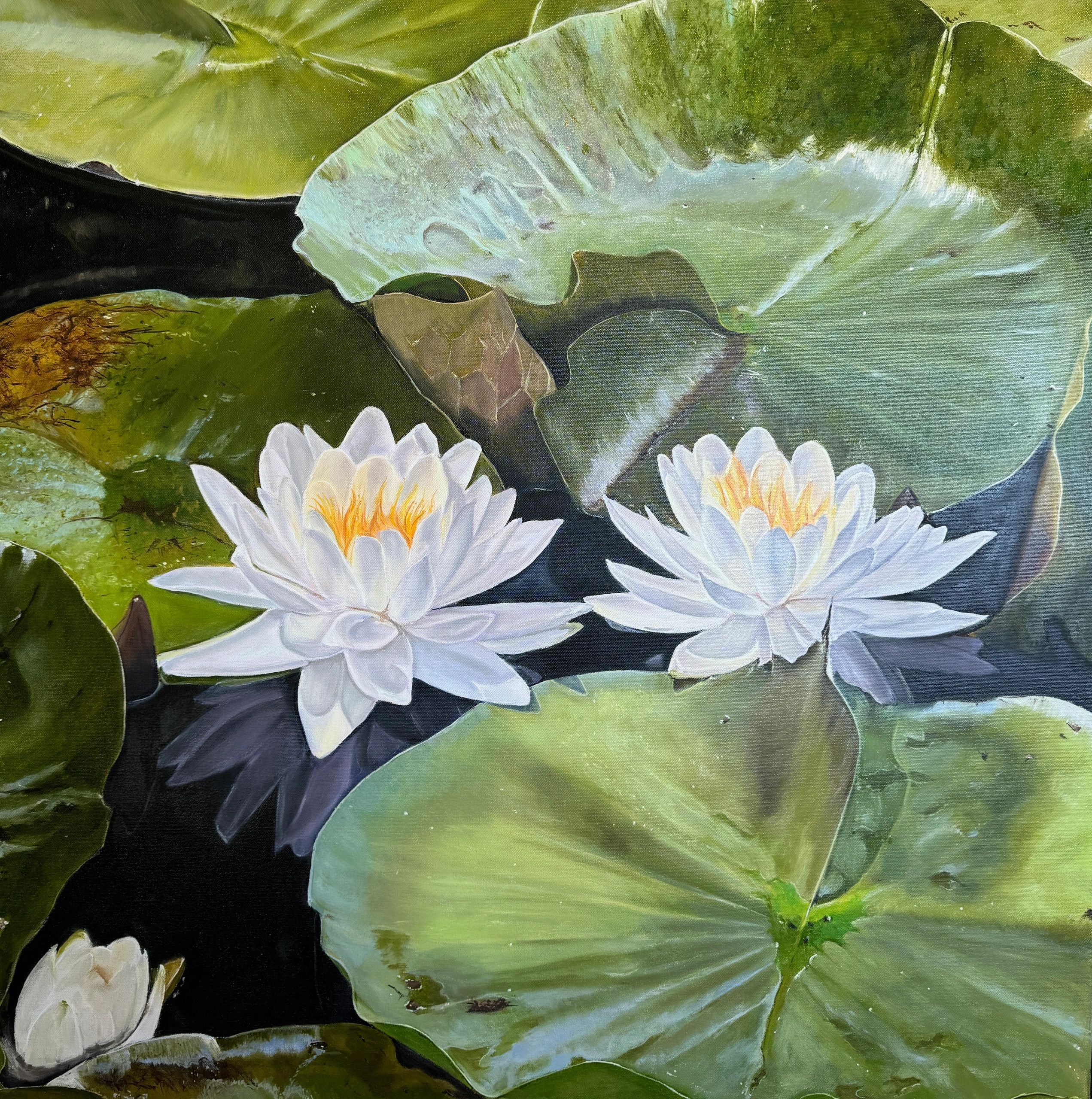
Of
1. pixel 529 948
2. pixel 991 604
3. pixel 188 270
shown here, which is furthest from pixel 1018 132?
pixel 529 948

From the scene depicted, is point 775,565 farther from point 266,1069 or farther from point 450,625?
point 266,1069

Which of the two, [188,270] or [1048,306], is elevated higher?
[1048,306]

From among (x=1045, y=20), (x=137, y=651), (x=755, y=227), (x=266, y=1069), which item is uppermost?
(x=1045, y=20)

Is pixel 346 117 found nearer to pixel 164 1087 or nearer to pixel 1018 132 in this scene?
pixel 1018 132

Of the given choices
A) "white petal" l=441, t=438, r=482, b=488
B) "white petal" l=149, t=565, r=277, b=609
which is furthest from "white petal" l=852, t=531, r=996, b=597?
"white petal" l=149, t=565, r=277, b=609

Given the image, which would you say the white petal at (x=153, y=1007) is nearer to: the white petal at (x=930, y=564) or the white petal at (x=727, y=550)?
the white petal at (x=727, y=550)

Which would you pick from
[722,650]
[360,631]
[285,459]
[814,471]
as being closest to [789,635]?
[722,650]
